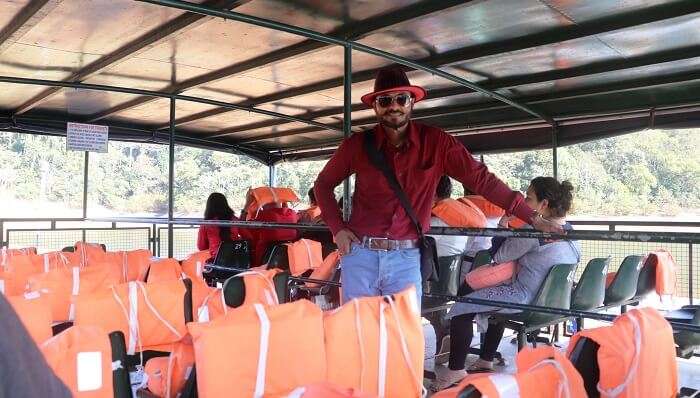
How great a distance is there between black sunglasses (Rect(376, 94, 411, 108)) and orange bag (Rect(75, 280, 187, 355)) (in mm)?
1267

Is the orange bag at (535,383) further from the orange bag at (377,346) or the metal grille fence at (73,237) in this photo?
the metal grille fence at (73,237)

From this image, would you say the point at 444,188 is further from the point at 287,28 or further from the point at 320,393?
the point at 320,393

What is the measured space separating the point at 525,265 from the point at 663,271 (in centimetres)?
142

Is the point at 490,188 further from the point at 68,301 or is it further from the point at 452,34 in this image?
the point at 68,301

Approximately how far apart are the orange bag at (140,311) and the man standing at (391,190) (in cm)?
80

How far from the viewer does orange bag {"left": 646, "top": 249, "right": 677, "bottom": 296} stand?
176 inches

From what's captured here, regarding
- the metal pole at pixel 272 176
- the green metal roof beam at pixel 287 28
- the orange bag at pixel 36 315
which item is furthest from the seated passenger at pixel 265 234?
the orange bag at pixel 36 315

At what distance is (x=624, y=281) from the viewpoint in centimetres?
430

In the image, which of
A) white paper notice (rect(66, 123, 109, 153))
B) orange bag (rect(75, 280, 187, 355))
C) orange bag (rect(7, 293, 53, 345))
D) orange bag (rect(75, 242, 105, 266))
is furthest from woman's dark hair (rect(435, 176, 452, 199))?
white paper notice (rect(66, 123, 109, 153))

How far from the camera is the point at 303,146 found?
9.61 metres

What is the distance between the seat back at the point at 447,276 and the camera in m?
4.33

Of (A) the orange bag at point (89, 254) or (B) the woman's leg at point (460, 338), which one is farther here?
(A) the orange bag at point (89, 254)

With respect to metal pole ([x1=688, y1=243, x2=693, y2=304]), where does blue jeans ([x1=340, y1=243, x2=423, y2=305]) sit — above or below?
above

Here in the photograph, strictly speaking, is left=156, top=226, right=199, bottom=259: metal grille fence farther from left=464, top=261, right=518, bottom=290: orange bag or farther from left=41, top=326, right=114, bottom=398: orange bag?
left=41, top=326, right=114, bottom=398: orange bag
